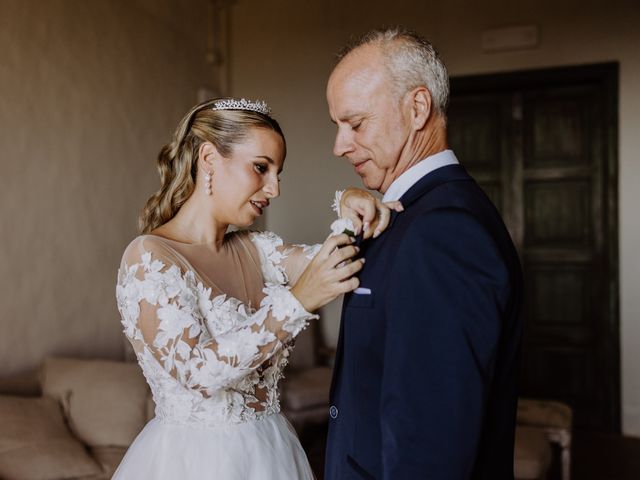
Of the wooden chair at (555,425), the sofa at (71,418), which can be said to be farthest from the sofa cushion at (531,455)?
the sofa at (71,418)

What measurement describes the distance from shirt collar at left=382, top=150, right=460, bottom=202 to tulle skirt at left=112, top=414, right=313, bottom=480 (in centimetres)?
91

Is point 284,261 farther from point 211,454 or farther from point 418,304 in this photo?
point 418,304

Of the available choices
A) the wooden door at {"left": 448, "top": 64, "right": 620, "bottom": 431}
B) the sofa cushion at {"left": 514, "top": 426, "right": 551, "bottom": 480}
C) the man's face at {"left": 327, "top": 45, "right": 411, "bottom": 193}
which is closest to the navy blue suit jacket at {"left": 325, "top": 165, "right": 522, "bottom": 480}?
the man's face at {"left": 327, "top": 45, "right": 411, "bottom": 193}

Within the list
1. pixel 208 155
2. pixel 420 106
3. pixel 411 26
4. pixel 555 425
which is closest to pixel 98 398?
pixel 208 155

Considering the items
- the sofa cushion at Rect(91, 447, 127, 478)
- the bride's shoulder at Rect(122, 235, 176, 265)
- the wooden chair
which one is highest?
the bride's shoulder at Rect(122, 235, 176, 265)

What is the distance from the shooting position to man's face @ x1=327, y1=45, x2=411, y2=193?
1.39m

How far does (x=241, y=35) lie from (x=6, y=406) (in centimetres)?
433

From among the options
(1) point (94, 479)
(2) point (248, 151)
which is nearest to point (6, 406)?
(1) point (94, 479)

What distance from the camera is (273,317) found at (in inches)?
62.2

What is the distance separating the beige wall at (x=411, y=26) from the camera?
16.6 ft

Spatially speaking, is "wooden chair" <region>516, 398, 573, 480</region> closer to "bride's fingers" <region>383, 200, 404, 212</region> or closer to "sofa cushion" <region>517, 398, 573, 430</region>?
"sofa cushion" <region>517, 398, 573, 430</region>

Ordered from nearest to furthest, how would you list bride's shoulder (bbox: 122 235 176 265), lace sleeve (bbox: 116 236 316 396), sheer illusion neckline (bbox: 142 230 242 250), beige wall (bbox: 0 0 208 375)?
1. lace sleeve (bbox: 116 236 316 396)
2. bride's shoulder (bbox: 122 235 176 265)
3. sheer illusion neckline (bbox: 142 230 242 250)
4. beige wall (bbox: 0 0 208 375)

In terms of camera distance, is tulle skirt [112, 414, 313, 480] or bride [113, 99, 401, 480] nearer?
bride [113, 99, 401, 480]

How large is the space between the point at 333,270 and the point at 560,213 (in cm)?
443
